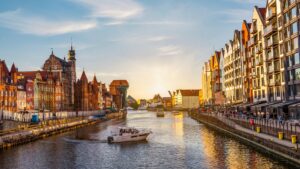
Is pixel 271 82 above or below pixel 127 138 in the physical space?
above

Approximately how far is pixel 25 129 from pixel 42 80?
3372 inches

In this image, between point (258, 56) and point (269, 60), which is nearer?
point (269, 60)

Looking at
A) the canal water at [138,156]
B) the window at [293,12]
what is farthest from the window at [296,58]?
the canal water at [138,156]

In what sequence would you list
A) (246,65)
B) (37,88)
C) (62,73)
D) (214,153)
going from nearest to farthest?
(214,153) < (246,65) < (37,88) < (62,73)

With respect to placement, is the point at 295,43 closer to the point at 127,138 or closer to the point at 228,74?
the point at 127,138

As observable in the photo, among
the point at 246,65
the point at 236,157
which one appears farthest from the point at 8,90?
the point at 236,157

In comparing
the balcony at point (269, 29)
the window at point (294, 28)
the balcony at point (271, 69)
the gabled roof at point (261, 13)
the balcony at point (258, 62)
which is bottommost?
the balcony at point (271, 69)

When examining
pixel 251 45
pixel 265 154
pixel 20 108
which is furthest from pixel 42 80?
pixel 265 154

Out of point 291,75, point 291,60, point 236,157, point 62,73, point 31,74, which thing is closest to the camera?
point 236,157

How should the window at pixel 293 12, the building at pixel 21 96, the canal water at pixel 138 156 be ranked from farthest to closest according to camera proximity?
1. the building at pixel 21 96
2. the window at pixel 293 12
3. the canal water at pixel 138 156

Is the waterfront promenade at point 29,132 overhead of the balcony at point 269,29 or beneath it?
beneath

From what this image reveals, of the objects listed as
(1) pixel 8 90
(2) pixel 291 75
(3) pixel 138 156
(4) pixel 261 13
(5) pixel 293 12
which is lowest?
(3) pixel 138 156

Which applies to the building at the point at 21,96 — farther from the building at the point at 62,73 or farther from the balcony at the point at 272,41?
the balcony at the point at 272,41

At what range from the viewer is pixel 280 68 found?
82500 millimetres
